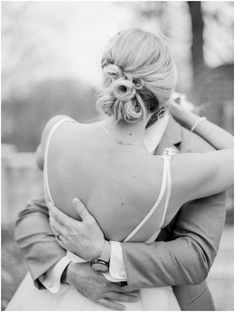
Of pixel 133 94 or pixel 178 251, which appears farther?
pixel 178 251

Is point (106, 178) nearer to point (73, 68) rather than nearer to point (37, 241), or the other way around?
point (37, 241)

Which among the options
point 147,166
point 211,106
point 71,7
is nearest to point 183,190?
point 147,166

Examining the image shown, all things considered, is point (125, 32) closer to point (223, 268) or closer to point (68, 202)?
point (68, 202)

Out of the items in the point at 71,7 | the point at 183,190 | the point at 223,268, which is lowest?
the point at 223,268

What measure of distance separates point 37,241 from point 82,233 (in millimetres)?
218

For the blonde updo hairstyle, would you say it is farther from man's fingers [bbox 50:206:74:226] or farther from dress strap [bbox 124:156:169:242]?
man's fingers [bbox 50:206:74:226]

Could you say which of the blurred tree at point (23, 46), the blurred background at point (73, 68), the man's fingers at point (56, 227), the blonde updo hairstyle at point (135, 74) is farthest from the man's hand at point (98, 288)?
the blurred tree at point (23, 46)

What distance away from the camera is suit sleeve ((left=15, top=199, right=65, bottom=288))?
1.23 m

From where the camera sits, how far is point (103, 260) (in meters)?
1.11

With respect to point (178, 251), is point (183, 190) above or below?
above

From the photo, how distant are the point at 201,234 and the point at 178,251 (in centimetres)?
9

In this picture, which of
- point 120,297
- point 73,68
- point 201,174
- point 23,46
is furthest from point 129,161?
point 23,46

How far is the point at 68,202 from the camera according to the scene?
3.74ft

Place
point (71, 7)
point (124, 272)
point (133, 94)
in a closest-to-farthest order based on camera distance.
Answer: point (133, 94)
point (124, 272)
point (71, 7)
